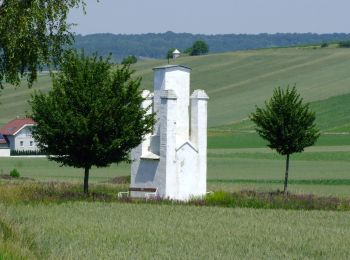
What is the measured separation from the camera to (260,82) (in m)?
141

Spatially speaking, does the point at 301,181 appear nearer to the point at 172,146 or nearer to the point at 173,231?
the point at 172,146

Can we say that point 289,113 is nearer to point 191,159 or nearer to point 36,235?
point 191,159

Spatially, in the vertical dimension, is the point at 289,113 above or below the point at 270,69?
below

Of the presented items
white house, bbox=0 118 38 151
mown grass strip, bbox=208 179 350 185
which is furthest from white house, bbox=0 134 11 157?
mown grass strip, bbox=208 179 350 185

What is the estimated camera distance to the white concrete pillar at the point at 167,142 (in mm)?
40562

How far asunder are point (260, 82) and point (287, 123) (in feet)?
308

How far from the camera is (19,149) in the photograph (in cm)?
10844

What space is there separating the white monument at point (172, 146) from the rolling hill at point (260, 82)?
57258 millimetres

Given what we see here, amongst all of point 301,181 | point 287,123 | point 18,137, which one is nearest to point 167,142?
point 287,123

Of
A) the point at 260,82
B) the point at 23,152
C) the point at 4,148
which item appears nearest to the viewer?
the point at 4,148

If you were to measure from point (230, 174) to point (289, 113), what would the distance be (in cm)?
1217

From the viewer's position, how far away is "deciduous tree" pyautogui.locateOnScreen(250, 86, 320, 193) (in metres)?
47.8

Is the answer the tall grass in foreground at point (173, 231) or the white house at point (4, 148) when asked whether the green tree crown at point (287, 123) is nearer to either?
the tall grass in foreground at point (173, 231)

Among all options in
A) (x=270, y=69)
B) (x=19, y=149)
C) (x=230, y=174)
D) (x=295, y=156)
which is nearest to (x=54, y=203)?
(x=230, y=174)
